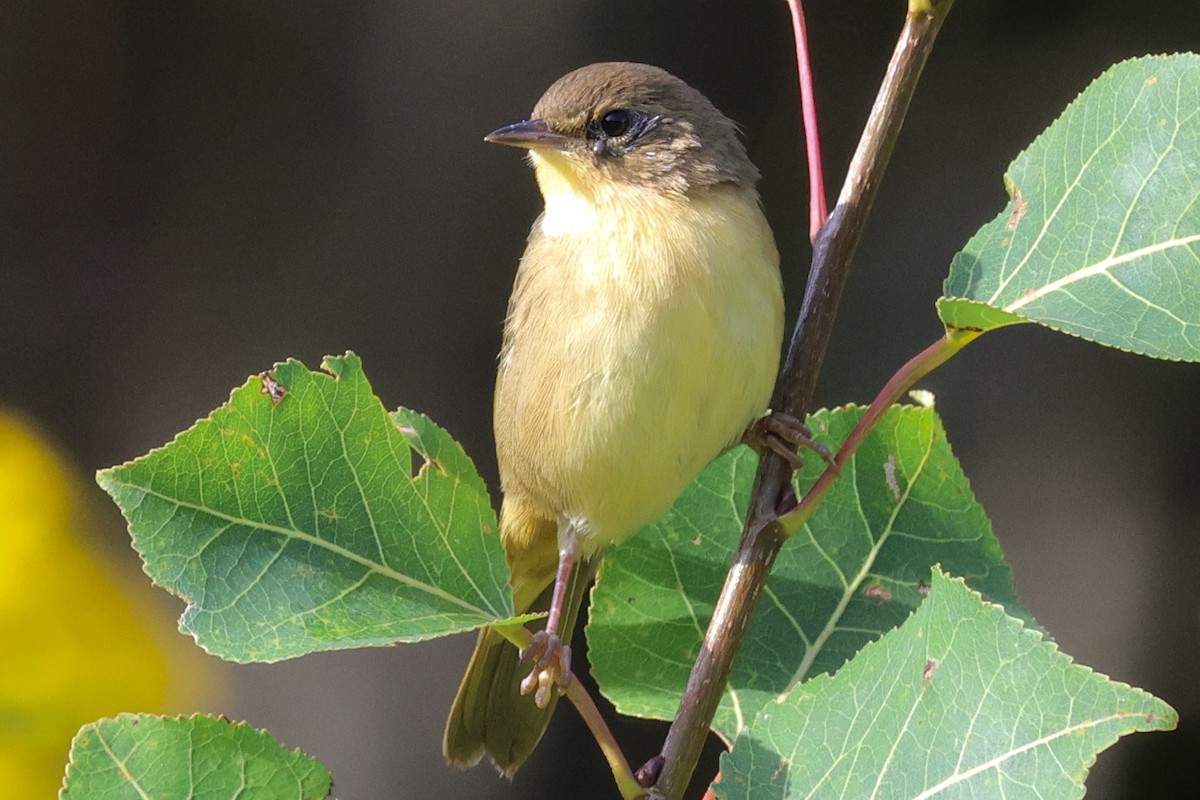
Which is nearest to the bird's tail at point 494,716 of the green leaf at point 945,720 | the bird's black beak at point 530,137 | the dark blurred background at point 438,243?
the bird's black beak at point 530,137

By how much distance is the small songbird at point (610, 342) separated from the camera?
158 centimetres

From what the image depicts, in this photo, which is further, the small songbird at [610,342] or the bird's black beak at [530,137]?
the bird's black beak at [530,137]

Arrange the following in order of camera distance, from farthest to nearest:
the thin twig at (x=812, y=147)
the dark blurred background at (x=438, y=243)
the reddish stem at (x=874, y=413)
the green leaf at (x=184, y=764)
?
the dark blurred background at (x=438, y=243)
the thin twig at (x=812, y=147)
the reddish stem at (x=874, y=413)
the green leaf at (x=184, y=764)

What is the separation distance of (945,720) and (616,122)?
50.2 inches

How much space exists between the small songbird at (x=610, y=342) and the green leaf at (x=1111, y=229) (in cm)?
50

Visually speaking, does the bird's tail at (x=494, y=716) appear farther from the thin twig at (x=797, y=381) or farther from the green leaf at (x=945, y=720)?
the green leaf at (x=945, y=720)

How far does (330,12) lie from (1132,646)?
282 cm

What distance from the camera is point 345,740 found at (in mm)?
3410

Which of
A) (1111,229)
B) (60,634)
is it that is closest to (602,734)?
(1111,229)

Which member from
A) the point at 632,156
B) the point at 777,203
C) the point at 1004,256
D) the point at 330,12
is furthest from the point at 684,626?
the point at 330,12

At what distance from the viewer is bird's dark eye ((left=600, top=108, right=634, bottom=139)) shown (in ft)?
6.32

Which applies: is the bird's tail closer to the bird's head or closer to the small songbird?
the small songbird

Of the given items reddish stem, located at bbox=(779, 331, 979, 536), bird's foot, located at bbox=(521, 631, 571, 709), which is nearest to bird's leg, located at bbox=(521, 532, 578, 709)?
bird's foot, located at bbox=(521, 631, 571, 709)

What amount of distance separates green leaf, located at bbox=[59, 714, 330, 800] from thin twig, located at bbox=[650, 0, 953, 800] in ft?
0.96
